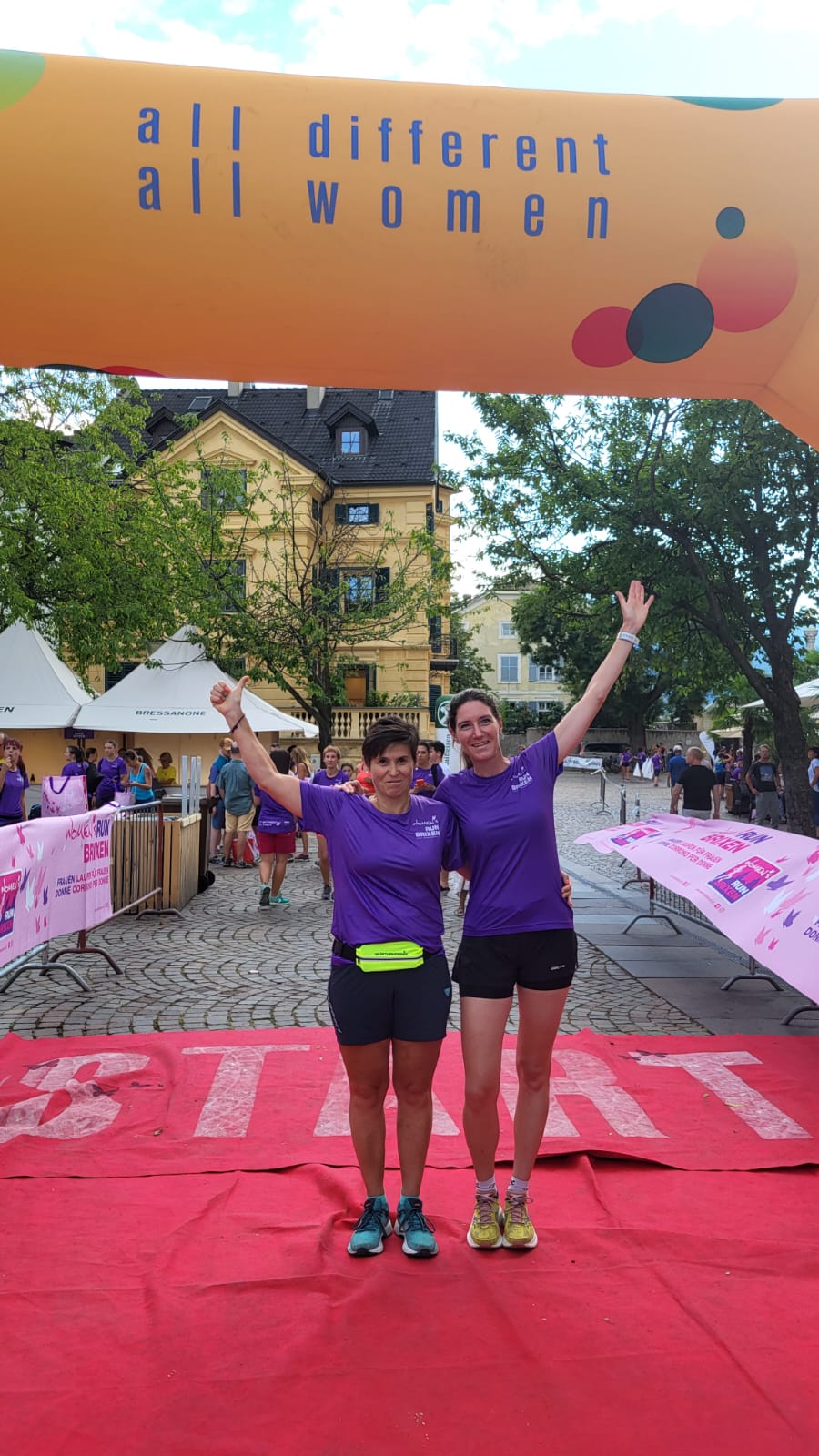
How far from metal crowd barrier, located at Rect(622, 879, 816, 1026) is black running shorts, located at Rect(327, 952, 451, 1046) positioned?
3.61m

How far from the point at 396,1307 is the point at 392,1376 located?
1.18ft

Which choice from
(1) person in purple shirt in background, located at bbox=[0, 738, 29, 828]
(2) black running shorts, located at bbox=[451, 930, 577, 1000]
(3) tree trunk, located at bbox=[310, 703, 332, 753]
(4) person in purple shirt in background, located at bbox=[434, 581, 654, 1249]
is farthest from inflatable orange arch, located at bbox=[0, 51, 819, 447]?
(3) tree trunk, located at bbox=[310, 703, 332, 753]

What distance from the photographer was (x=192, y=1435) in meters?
2.53

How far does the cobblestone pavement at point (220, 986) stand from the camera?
6.42 m

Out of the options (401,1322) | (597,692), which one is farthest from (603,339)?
(401,1322)

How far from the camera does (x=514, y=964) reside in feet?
11.5

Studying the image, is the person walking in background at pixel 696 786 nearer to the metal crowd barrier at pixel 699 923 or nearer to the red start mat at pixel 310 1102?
the metal crowd barrier at pixel 699 923

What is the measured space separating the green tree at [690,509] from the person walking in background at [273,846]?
7364mm

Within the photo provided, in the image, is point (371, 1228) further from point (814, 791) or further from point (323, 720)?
point (323, 720)

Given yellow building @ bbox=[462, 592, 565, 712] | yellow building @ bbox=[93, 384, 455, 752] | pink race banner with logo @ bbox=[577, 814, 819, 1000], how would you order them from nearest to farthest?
pink race banner with logo @ bbox=[577, 814, 819, 1000] < yellow building @ bbox=[93, 384, 455, 752] < yellow building @ bbox=[462, 592, 565, 712]

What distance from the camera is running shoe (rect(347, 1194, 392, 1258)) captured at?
135 inches

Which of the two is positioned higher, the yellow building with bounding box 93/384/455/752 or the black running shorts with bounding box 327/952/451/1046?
the yellow building with bounding box 93/384/455/752

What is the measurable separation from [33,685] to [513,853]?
1948cm

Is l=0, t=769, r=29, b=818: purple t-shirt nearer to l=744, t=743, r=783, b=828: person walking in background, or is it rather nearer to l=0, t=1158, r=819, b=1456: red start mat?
l=0, t=1158, r=819, b=1456: red start mat
